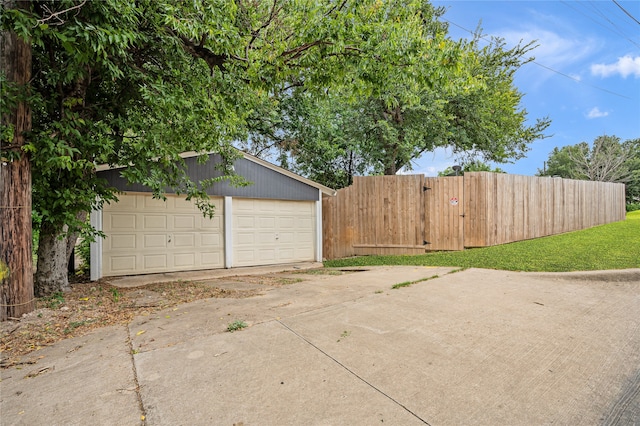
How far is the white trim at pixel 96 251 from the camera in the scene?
6.15m

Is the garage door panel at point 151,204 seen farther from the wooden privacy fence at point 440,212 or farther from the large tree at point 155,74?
the wooden privacy fence at point 440,212

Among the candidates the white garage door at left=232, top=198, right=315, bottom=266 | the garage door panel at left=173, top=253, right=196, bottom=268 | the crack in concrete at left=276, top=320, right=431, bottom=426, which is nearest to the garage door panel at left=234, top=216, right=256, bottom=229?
the white garage door at left=232, top=198, right=315, bottom=266

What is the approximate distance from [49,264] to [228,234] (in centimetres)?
368

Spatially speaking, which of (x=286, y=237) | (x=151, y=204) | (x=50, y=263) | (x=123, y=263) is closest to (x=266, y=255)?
(x=286, y=237)

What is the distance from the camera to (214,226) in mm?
7773

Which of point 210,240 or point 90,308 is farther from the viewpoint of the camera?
point 210,240

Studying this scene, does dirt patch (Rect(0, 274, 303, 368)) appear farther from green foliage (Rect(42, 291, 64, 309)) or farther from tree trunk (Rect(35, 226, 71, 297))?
tree trunk (Rect(35, 226, 71, 297))

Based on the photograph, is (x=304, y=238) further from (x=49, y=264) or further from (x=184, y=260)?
(x=49, y=264)

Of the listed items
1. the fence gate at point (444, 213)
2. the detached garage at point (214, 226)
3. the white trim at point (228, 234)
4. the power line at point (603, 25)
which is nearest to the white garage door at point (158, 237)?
the detached garage at point (214, 226)

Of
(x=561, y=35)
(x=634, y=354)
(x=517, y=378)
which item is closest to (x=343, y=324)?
(x=517, y=378)

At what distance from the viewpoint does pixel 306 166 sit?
1377 cm

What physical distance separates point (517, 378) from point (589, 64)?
41.6 ft

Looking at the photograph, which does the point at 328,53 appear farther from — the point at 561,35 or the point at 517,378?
the point at 561,35

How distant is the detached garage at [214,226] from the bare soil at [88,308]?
100 centimetres
